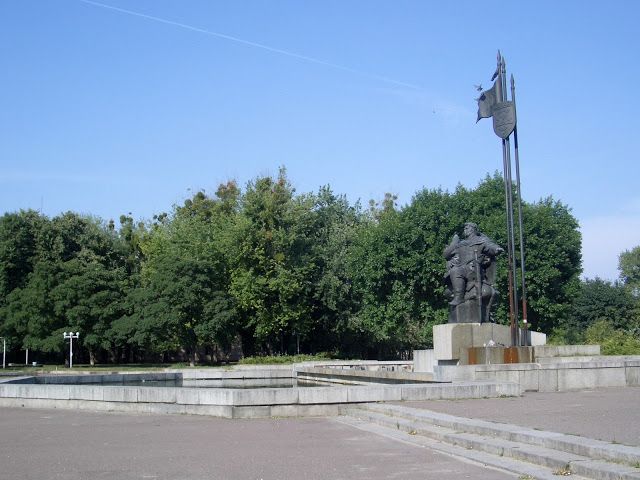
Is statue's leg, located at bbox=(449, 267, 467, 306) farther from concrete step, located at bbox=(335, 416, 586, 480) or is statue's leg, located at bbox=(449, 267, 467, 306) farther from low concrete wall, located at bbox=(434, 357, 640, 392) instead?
concrete step, located at bbox=(335, 416, 586, 480)

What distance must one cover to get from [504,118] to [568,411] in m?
14.0

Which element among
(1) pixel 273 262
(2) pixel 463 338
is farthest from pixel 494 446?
(1) pixel 273 262

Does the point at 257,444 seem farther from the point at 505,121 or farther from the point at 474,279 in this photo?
the point at 505,121

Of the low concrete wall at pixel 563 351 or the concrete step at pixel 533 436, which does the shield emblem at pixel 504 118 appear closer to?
the low concrete wall at pixel 563 351

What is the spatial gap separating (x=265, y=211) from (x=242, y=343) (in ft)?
42.5

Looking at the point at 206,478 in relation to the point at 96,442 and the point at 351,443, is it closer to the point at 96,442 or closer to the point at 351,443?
the point at 351,443

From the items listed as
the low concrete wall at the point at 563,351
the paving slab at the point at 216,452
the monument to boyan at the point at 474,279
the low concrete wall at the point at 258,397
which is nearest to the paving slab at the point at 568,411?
the low concrete wall at the point at 258,397

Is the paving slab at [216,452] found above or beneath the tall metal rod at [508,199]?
beneath

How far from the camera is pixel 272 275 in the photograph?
55062 millimetres

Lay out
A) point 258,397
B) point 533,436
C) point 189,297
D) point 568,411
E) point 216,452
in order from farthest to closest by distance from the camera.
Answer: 1. point 189,297
2. point 258,397
3. point 568,411
4. point 216,452
5. point 533,436

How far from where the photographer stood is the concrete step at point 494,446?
855 cm

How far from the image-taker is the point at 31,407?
2073 centimetres

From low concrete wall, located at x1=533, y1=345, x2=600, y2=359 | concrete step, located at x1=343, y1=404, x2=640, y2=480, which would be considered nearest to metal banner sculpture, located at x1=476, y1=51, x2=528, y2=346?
low concrete wall, located at x1=533, y1=345, x2=600, y2=359

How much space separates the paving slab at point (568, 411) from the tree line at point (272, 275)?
27535 mm
